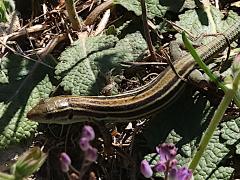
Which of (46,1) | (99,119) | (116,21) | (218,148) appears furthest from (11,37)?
(218,148)

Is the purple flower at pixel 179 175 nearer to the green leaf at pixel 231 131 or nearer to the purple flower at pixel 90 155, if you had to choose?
the purple flower at pixel 90 155

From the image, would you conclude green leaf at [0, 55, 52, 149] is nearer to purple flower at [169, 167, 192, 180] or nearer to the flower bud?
the flower bud

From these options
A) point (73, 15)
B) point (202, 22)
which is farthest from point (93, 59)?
point (202, 22)

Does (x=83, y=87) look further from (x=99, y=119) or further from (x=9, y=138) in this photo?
(x=9, y=138)

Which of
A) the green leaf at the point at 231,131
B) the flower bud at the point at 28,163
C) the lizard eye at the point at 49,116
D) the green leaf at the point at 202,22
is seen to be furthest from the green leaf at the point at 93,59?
the flower bud at the point at 28,163

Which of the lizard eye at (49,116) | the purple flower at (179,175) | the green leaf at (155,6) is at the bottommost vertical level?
the purple flower at (179,175)

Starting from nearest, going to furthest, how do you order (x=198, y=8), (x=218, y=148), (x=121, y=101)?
(x=218, y=148), (x=121, y=101), (x=198, y=8)
